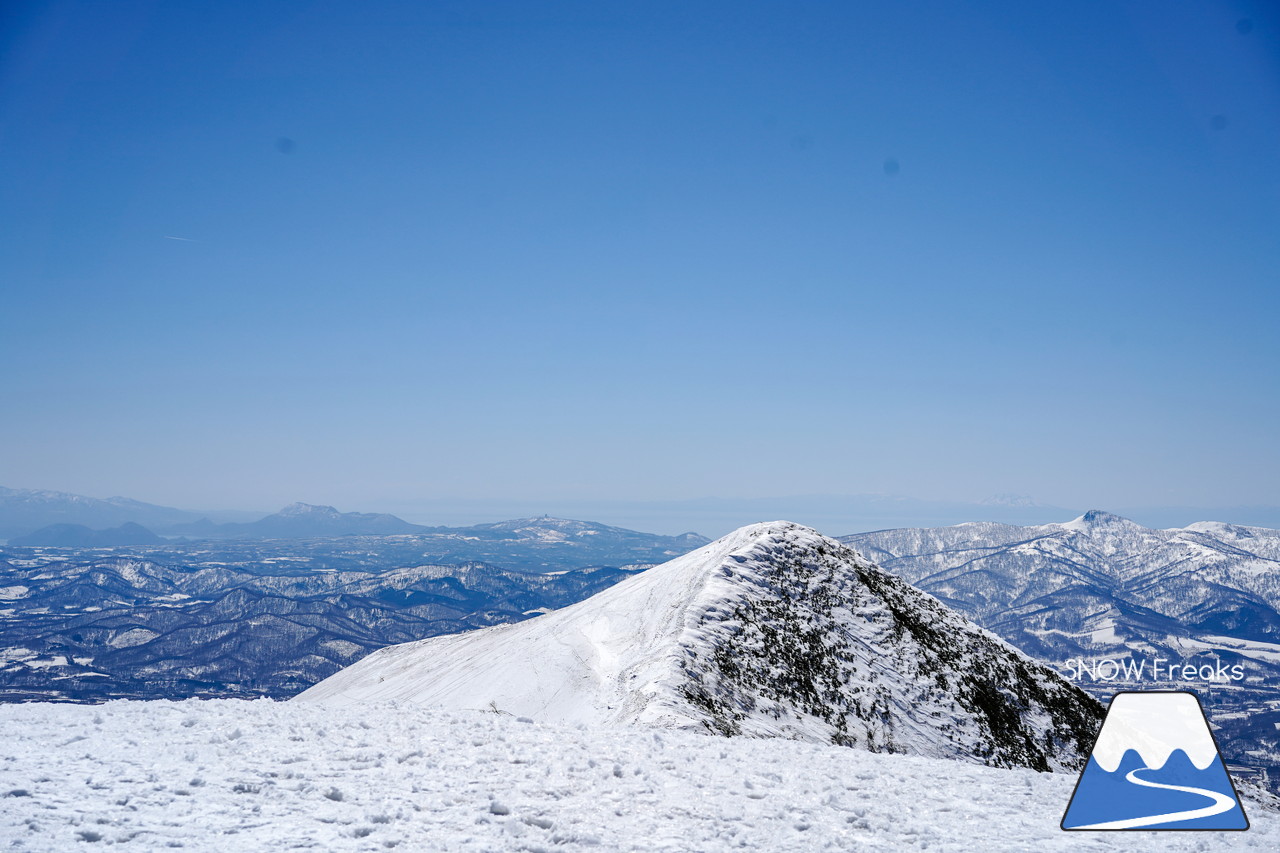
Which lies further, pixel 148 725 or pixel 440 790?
pixel 148 725

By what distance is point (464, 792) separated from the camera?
14.5 metres

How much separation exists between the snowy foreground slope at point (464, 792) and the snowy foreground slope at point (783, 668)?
12.0 m

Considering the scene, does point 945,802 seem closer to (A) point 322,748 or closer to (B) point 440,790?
(B) point 440,790

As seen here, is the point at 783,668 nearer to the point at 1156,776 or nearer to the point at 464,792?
the point at 1156,776

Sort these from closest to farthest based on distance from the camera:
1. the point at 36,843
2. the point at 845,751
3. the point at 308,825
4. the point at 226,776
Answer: the point at 36,843 < the point at 308,825 < the point at 226,776 < the point at 845,751

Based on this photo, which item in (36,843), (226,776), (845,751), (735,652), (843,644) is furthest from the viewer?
(843,644)

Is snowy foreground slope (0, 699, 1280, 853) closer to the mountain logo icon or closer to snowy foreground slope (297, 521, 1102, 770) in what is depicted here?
the mountain logo icon

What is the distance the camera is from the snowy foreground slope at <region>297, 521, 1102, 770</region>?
35.1 m

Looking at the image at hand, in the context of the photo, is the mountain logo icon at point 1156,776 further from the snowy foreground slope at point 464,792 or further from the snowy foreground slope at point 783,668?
the snowy foreground slope at point 783,668

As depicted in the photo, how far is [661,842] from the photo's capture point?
13.1 m

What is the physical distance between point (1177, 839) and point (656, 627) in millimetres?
30754

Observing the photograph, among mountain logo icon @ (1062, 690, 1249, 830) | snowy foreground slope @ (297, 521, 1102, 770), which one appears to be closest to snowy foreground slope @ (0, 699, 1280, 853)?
mountain logo icon @ (1062, 690, 1249, 830)

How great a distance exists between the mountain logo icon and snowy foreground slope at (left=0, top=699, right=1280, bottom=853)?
0.55 metres

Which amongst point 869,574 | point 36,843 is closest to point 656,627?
point 869,574
